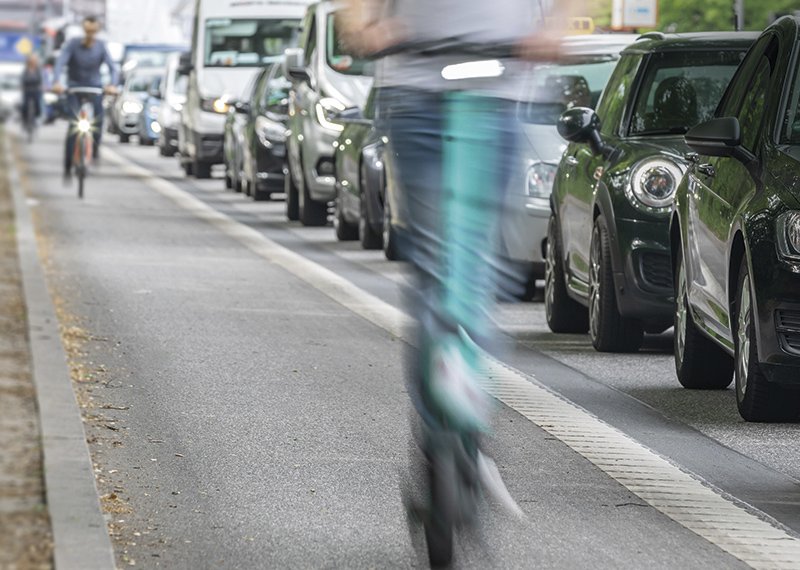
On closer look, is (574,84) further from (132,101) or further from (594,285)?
(132,101)

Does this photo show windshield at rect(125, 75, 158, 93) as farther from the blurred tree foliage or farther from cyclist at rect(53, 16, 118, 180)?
cyclist at rect(53, 16, 118, 180)

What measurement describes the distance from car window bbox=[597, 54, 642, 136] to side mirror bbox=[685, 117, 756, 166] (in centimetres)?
272

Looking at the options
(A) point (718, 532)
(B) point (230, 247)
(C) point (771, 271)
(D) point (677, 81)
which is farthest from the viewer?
(B) point (230, 247)

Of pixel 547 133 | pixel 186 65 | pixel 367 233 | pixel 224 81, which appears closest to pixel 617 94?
pixel 547 133

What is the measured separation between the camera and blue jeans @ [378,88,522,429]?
A: 5422mm

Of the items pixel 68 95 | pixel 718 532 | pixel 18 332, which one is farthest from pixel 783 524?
pixel 68 95

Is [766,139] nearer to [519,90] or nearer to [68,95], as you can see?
[519,90]

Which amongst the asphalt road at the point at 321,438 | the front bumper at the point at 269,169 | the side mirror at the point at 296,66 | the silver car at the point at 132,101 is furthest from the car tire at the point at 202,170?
the asphalt road at the point at 321,438

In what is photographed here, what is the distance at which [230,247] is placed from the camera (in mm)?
19203

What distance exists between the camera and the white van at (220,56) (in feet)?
114

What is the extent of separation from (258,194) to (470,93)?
22.5m

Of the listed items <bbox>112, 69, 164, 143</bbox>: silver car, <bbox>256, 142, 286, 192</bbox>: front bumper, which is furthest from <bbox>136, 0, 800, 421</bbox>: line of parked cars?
<bbox>112, 69, 164, 143</bbox>: silver car

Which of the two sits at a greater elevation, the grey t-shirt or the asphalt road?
the grey t-shirt

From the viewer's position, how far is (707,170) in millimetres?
9211
